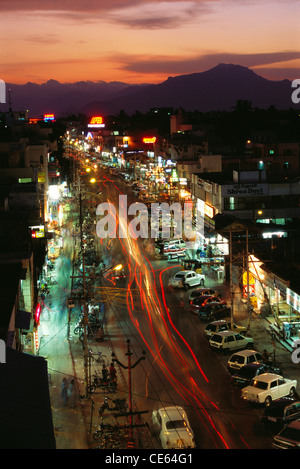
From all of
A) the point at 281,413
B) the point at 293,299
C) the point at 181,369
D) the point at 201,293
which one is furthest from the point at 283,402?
the point at 201,293

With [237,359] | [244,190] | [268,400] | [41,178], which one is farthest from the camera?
[41,178]

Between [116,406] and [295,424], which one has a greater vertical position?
[295,424]

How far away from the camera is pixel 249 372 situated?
2005 centimetres

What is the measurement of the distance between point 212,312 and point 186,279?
5.36m

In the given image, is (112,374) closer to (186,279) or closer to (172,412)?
(172,412)

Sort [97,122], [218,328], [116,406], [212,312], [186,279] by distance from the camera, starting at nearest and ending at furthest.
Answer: [116,406] → [218,328] → [212,312] → [186,279] → [97,122]

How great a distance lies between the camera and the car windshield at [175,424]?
633 inches

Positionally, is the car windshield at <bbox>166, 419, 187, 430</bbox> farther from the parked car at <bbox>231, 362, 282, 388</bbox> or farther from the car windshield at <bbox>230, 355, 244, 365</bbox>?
the car windshield at <bbox>230, 355, 244, 365</bbox>

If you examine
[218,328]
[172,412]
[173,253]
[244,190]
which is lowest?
[172,412]

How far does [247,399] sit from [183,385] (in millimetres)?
2364

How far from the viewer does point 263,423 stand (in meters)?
17.3

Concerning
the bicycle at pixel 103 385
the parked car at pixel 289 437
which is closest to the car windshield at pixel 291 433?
the parked car at pixel 289 437

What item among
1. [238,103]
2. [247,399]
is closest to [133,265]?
[247,399]

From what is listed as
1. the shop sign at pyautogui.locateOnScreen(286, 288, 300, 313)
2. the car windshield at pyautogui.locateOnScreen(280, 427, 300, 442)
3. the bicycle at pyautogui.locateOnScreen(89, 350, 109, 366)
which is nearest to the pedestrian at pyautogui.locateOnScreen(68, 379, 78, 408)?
the bicycle at pyautogui.locateOnScreen(89, 350, 109, 366)
